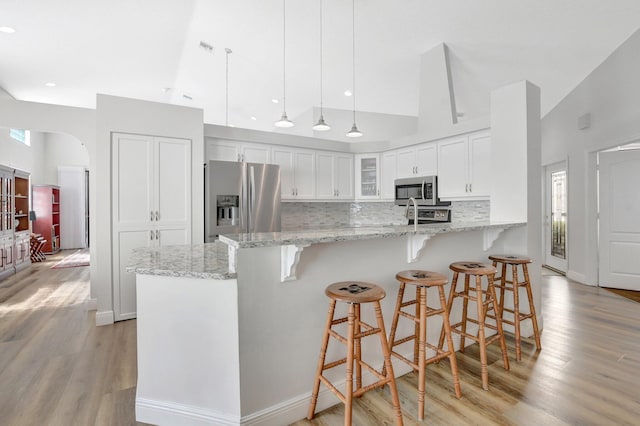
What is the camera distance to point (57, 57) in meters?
4.76

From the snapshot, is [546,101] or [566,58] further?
[546,101]

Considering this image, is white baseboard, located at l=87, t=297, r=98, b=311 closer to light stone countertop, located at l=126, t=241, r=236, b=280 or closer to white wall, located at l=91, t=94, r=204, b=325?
white wall, located at l=91, t=94, r=204, b=325

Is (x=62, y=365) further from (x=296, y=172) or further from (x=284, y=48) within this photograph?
(x=284, y=48)

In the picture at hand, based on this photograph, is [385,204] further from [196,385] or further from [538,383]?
[196,385]

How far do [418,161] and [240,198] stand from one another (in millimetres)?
2534


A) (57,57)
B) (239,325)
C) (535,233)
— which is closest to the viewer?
(239,325)

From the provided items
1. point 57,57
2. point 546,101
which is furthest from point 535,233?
point 57,57

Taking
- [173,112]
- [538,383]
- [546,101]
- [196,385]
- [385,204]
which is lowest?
[538,383]

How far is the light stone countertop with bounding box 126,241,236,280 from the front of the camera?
1.63 metres

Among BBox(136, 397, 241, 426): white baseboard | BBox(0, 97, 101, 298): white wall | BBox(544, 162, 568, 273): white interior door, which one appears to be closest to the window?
BBox(0, 97, 101, 298): white wall

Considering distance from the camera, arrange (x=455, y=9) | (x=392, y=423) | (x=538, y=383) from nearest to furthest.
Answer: (x=392, y=423) < (x=538, y=383) < (x=455, y=9)

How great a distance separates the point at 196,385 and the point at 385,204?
434cm

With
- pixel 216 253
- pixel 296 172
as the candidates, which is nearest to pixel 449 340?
pixel 216 253

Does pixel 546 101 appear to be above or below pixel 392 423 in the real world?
above
